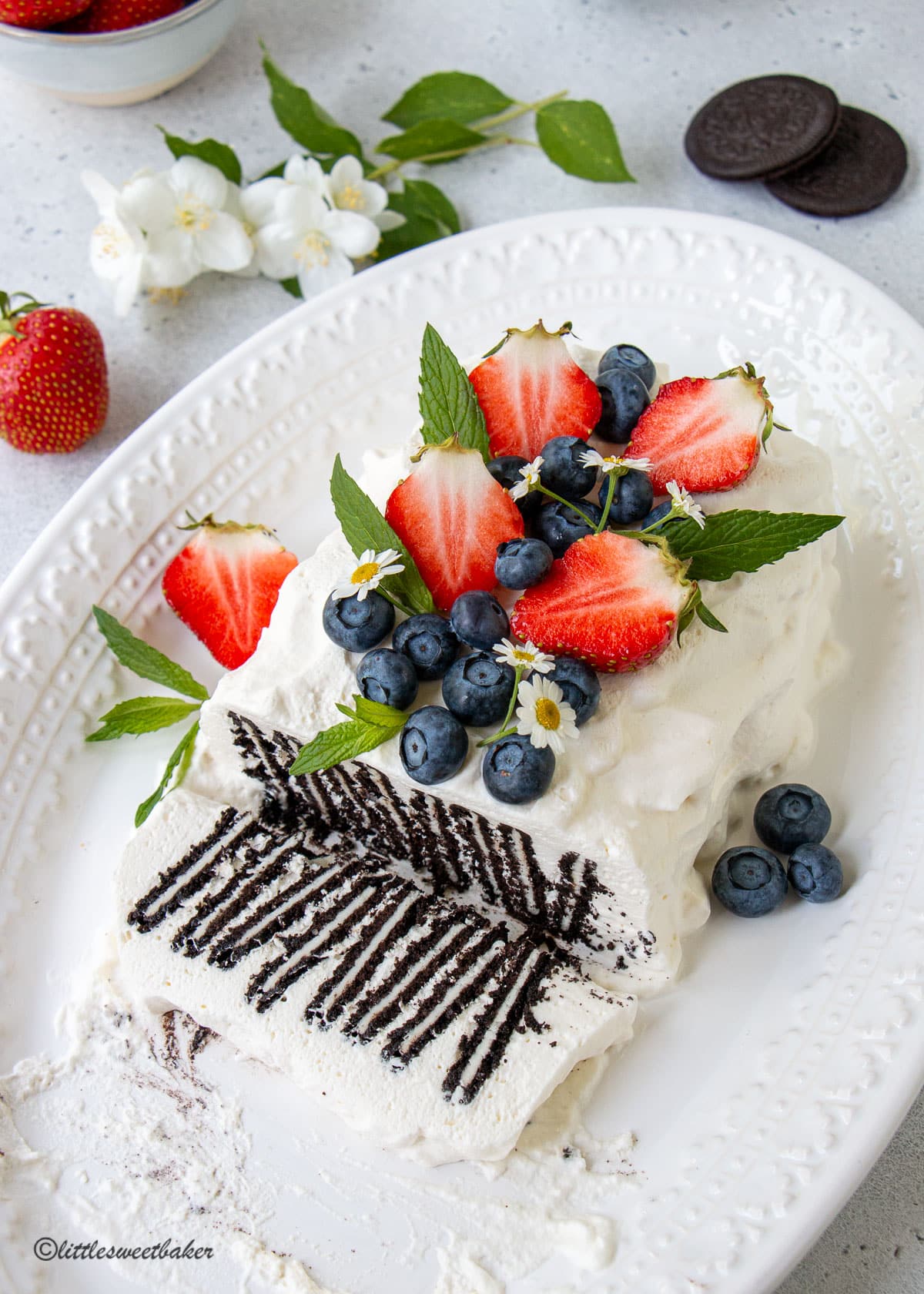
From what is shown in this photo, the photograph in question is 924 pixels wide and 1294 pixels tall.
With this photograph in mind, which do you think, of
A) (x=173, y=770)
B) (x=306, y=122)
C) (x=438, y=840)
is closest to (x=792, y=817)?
(x=438, y=840)

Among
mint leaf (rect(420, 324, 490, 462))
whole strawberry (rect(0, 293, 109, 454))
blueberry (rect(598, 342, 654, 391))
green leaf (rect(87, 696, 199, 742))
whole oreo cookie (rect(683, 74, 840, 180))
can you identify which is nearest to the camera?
mint leaf (rect(420, 324, 490, 462))

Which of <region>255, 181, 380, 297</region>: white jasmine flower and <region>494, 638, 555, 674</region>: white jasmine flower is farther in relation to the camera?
<region>255, 181, 380, 297</region>: white jasmine flower

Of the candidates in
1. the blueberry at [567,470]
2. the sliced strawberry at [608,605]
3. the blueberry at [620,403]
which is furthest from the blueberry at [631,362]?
the sliced strawberry at [608,605]

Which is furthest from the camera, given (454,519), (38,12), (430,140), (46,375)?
(430,140)

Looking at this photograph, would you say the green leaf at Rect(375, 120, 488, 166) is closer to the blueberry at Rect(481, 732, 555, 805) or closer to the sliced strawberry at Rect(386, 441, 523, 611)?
the sliced strawberry at Rect(386, 441, 523, 611)

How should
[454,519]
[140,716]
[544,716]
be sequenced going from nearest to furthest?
[544,716] < [454,519] < [140,716]

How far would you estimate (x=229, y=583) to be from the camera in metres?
2.63

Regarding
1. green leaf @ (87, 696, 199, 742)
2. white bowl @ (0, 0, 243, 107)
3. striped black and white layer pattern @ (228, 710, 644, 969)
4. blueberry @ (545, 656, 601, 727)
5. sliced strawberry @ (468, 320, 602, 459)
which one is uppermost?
white bowl @ (0, 0, 243, 107)

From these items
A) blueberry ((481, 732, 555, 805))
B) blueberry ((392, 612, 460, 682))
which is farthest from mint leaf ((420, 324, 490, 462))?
blueberry ((481, 732, 555, 805))

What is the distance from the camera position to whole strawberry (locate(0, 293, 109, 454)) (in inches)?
113

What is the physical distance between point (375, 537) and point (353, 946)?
0.76 meters

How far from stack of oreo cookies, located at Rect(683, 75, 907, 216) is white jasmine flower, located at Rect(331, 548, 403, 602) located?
178cm

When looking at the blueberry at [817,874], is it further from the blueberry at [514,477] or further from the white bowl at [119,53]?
the white bowl at [119,53]

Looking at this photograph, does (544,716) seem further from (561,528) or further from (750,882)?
(750,882)
